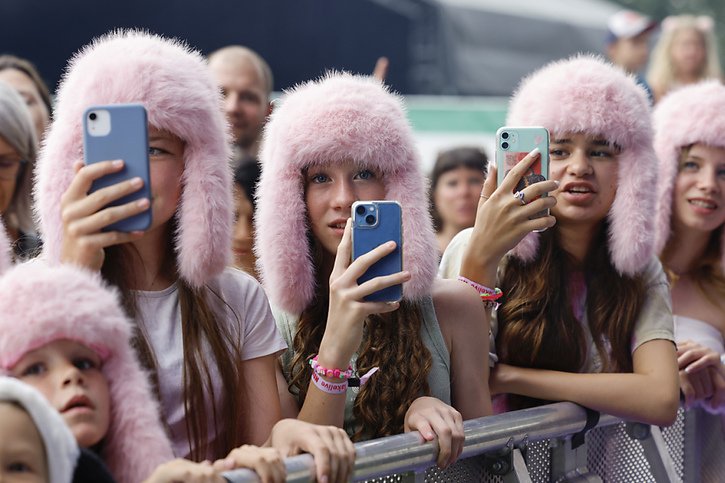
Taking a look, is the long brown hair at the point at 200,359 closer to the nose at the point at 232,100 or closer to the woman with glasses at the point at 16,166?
the woman with glasses at the point at 16,166

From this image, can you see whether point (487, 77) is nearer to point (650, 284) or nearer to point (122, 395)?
point (650, 284)

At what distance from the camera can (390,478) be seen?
2.34 metres

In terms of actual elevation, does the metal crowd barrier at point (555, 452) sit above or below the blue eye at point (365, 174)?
below

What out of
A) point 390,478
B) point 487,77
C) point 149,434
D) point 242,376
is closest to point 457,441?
point 390,478

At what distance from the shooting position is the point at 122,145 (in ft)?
7.17

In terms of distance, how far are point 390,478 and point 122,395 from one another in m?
0.64

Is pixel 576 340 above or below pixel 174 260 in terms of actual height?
below

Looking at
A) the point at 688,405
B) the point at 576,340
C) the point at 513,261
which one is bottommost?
the point at 688,405

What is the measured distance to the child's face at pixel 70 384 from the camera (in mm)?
1906

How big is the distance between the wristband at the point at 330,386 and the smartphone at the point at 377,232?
0.24 meters

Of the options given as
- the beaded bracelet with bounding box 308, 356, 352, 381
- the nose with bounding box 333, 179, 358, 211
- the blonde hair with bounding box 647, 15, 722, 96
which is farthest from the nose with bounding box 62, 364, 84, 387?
the blonde hair with bounding box 647, 15, 722, 96

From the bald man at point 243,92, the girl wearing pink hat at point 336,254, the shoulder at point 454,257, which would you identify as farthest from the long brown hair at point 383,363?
the bald man at point 243,92

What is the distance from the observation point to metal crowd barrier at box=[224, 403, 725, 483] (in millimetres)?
2260

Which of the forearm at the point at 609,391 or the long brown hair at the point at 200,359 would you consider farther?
the forearm at the point at 609,391
